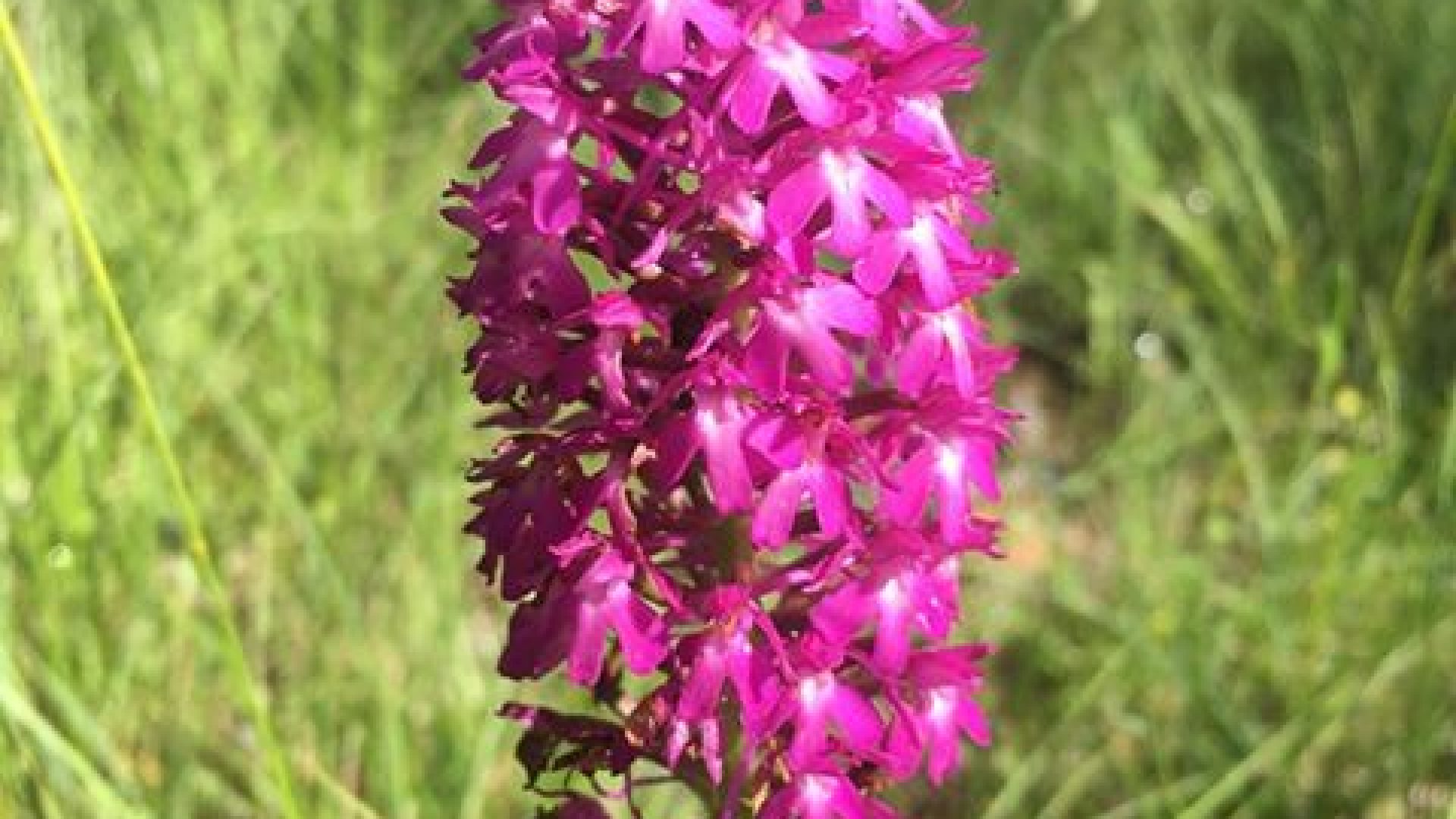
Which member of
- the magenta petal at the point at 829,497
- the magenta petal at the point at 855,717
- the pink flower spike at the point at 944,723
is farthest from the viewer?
the pink flower spike at the point at 944,723

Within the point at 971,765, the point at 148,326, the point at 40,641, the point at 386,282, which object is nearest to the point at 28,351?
the point at 148,326

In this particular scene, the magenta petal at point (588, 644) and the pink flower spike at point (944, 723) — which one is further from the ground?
the magenta petal at point (588, 644)

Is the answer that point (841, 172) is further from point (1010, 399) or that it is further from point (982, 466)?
point (1010, 399)

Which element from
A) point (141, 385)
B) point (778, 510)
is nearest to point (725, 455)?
point (778, 510)

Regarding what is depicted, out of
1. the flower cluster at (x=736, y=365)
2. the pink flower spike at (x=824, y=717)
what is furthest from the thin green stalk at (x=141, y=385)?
the pink flower spike at (x=824, y=717)

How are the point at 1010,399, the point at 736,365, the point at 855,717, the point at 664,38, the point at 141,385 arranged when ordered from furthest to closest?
1. the point at 1010,399
2. the point at 141,385
3. the point at 855,717
4. the point at 736,365
5. the point at 664,38

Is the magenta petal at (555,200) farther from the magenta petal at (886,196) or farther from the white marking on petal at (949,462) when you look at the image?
the white marking on petal at (949,462)
